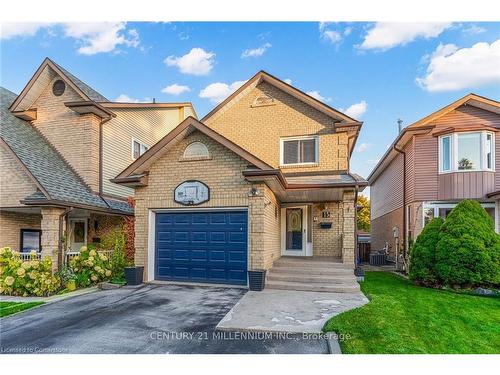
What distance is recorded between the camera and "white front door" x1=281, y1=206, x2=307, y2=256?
12894 mm

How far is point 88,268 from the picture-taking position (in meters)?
10.5

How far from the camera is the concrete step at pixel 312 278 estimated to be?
369 inches

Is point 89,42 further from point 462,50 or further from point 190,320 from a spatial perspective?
point 462,50

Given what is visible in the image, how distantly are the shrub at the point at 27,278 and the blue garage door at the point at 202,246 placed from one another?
10.2 ft

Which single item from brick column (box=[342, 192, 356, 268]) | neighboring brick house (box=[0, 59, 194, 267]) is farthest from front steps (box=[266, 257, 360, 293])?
neighboring brick house (box=[0, 59, 194, 267])

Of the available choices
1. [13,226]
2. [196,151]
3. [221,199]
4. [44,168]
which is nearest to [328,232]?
[221,199]

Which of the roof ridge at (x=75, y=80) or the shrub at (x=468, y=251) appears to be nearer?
the shrub at (x=468, y=251)

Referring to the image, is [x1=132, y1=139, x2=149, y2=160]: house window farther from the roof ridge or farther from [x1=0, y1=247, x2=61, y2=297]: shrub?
[x1=0, y1=247, x2=61, y2=297]: shrub

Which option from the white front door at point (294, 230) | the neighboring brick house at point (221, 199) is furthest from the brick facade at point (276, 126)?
the white front door at point (294, 230)

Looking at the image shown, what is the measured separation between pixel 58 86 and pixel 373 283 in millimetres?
14981

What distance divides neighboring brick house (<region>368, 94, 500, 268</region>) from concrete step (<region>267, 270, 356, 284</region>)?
5.50 metres

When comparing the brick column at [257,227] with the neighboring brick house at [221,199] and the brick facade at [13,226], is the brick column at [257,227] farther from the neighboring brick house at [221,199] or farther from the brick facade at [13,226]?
the brick facade at [13,226]

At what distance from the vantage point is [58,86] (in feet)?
45.1
